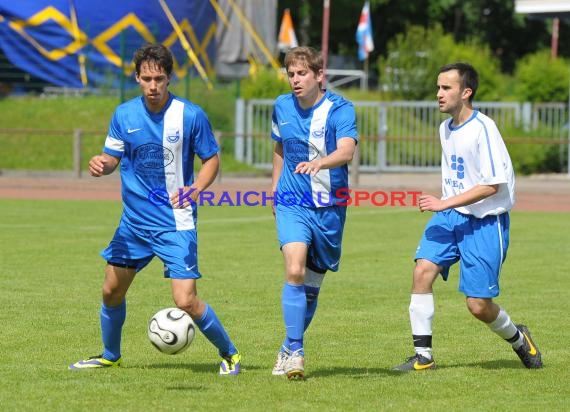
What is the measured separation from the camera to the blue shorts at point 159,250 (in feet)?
25.1

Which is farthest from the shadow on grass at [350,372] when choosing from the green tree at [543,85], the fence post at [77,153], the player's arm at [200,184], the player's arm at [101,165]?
the green tree at [543,85]

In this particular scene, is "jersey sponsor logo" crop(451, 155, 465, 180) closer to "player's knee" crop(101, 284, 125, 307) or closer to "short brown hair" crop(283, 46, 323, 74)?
"short brown hair" crop(283, 46, 323, 74)

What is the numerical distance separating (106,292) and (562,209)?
16.7 metres

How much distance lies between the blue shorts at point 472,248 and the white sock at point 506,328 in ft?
0.92

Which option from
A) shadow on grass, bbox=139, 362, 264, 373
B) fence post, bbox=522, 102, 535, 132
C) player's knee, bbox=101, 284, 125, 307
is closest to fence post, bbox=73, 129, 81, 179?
fence post, bbox=522, 102, 535, 132

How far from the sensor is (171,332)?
24.8ft

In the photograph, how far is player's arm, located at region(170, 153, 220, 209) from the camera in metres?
7.57

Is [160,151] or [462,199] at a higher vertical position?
[160,151]

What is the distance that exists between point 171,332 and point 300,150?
141 cm

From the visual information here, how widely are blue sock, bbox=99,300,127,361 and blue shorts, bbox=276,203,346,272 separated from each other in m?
1.11

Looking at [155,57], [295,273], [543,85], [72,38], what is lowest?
[295,273]

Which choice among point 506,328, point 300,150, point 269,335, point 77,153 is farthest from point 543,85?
point 300,150

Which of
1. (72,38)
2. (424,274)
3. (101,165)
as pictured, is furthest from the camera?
(72,38)

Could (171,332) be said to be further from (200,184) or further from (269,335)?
(269,335)
